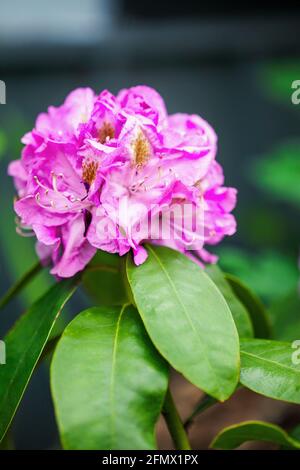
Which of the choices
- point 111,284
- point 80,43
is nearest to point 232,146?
point 80,43

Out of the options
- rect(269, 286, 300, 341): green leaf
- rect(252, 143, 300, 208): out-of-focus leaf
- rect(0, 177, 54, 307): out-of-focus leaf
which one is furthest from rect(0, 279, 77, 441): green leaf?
rect(252, 143, 300, 208): out-of-focus leaf

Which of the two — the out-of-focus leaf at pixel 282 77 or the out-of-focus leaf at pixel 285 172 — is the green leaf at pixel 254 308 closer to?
the out-of-focus leaf at pixel 285 172

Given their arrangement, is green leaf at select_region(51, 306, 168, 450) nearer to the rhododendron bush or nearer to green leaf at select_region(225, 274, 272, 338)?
the rhododendron bush

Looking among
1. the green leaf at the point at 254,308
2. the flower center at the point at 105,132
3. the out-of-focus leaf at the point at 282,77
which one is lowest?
the green leaf at the point at 254,308

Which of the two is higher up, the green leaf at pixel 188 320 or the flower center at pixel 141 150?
the flower center at pixel 141 150

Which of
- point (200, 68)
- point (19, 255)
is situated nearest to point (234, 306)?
point (19, 255)

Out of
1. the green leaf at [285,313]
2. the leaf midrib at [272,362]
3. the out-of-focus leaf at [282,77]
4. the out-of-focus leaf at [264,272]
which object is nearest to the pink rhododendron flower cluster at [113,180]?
the leaf midrib at [272,362]
